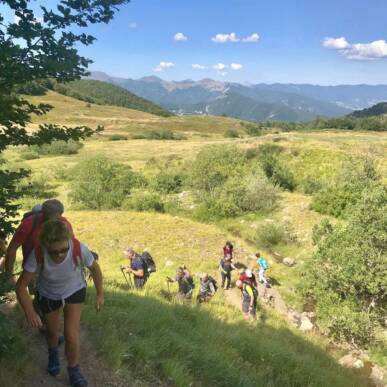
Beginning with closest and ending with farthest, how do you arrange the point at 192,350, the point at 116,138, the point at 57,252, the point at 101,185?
the point at 57,252 → the point at 192,350 → the point at 101,185 → the point at 116,138

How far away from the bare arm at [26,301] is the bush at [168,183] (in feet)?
107

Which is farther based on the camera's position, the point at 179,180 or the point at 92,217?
the point at 179,180

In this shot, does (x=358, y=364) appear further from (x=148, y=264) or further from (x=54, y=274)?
(x=54, y=274)

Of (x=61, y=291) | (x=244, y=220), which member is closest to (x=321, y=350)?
(x=61, y=291)

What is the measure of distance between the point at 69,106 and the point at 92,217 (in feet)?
407

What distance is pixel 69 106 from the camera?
468 feet

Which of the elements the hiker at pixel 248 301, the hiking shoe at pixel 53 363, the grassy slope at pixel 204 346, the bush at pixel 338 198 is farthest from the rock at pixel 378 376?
the bush at pixel 338 198

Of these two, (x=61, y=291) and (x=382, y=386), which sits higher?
(x=61, y=291)

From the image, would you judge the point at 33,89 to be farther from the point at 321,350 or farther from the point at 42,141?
the point at 321,350

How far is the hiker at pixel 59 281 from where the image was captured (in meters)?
4.38

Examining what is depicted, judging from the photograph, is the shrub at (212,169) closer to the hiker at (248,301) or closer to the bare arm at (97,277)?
the hiker at (248,301)

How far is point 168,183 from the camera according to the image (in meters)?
37.9

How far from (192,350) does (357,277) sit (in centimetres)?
865

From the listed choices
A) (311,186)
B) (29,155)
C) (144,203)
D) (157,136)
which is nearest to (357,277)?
(144,203)
